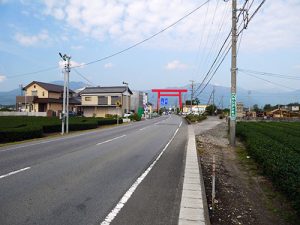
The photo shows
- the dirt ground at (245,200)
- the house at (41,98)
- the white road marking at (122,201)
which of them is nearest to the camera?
the white road marking at (122,201)

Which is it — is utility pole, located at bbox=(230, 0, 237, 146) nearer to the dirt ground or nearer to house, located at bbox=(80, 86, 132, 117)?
the dirt ground

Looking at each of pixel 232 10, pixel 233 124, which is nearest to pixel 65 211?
pixel 233 124

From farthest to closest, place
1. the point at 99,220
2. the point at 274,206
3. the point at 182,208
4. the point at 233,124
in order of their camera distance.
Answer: the point at 233,124 → the point at 274,206 → the point at 182,208 → the point at 99,220

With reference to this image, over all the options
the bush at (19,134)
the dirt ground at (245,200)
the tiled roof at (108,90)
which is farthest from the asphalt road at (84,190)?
the tiled roof at (108,90)

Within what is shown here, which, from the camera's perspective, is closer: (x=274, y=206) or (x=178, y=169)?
(x=274, y=206)

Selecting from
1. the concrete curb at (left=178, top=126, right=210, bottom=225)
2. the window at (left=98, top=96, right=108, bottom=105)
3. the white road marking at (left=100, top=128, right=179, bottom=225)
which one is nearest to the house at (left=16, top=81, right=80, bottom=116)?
the window at (left=98, top=96, right=108, bottom=105)

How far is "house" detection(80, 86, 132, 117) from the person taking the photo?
243 ft

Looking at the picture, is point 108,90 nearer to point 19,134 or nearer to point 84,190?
point 19,134

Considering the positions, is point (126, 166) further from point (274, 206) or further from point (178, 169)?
point (274, 206)

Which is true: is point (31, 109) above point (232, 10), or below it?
below

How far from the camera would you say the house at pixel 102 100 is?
243 feet

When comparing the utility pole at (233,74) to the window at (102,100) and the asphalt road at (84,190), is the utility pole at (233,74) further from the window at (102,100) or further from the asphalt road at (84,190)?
the window at (102,100)

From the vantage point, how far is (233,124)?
63.2 ft

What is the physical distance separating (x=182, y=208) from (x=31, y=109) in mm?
70841
